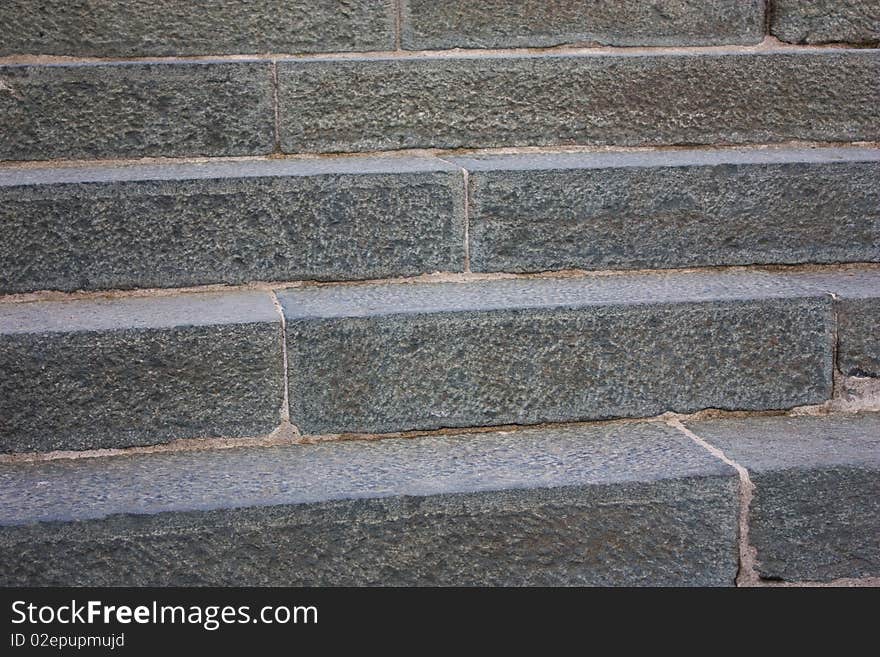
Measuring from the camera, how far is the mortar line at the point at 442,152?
9.26 feet

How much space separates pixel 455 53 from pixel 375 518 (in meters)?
1.57

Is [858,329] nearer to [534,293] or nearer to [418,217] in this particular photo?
[534,293]

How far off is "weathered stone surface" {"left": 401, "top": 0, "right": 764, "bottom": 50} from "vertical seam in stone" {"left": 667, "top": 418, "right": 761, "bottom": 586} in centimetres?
143

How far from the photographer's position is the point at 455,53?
3105mm

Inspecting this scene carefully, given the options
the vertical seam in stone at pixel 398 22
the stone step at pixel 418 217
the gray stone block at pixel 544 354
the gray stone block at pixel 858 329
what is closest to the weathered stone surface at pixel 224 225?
the stone step at pixel 418 217

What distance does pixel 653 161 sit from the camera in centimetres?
281

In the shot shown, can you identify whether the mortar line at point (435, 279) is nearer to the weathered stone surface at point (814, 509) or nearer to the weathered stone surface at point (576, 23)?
the weathered stone surface at point (814, 509)

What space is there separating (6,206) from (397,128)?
107 cm

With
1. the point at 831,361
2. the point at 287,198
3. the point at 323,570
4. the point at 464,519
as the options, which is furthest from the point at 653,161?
the point at 323,570

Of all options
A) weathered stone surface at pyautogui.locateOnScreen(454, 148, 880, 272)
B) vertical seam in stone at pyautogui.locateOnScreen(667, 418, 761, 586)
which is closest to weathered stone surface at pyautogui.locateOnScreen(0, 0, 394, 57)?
weathered stone surface at pyautogui.locateOnScreen(454, 148, 880, 272)

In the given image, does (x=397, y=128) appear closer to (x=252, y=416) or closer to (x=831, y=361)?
(x=252, y=416)

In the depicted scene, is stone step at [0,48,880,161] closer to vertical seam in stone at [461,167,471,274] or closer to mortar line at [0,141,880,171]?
mortar line at [0,141,880,171]

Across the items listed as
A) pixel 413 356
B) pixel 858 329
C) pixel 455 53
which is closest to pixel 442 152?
pixel 455 53

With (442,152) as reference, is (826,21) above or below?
above
